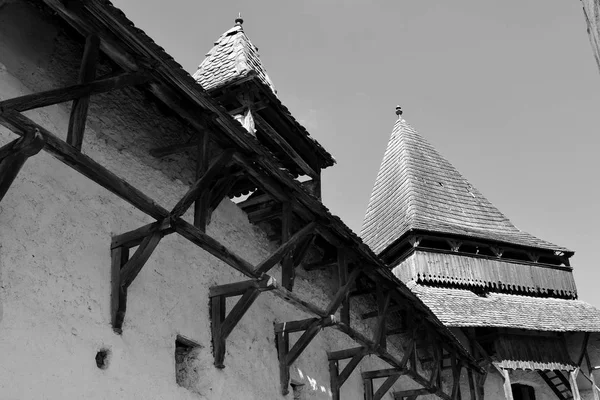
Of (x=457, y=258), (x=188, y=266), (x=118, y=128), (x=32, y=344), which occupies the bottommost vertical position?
(x=32, y=344)

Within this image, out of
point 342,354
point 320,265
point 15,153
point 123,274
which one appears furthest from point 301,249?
point 15,153

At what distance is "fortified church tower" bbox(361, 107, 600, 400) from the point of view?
49.2 feet

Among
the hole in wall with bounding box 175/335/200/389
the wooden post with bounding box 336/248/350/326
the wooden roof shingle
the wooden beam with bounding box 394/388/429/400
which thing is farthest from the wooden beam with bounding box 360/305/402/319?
the hole in wall with bounding box 175/335/200/389

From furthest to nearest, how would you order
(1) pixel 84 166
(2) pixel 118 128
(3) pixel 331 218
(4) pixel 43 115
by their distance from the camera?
(3) pixel 331 218 → (2) pixel 118 128 → (4) pixel 43 115 → (1) pixel 84 166

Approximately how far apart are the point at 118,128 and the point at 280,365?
10.7ft

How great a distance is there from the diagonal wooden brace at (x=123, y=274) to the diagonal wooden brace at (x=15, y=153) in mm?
1366

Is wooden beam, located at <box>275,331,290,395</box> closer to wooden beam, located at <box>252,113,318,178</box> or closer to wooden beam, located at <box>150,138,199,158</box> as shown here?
wooden beam, located at <box>150,138,199,158</box>

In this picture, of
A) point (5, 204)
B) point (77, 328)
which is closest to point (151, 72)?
point (5, 204)

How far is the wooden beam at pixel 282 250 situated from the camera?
742 cm

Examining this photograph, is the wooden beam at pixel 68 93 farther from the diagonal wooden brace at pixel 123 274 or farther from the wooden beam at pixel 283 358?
the wooden beam at pixel 283 358

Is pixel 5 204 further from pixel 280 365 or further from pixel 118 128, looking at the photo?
pixel 280 365

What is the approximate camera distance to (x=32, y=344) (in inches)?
228

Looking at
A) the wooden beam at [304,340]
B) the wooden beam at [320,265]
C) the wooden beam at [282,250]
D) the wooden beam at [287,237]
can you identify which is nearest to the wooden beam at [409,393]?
the wooden beam at [320,265]

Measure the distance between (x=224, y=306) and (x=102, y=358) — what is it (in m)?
1.89
